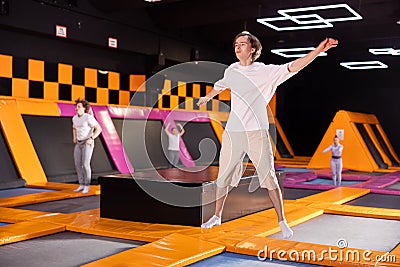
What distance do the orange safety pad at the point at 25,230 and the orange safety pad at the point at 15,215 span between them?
0.59 ft

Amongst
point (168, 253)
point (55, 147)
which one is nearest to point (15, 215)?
point (168, 253)

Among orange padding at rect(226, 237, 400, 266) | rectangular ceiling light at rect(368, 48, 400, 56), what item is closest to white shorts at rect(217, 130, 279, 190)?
orange padding at rect(226, 237, 400, 266)

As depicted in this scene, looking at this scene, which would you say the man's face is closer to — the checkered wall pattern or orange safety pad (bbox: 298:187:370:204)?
orange safety pad (bbox: 298:187:370:204)

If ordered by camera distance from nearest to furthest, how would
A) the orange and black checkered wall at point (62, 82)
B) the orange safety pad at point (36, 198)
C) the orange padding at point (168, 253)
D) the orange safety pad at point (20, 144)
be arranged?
the orange padding at point (168, 253)
the orange safety pad at point (36, 198)
the orange safety pad at point (20, 144)
the orange and black checkered wall at point (62, 82)

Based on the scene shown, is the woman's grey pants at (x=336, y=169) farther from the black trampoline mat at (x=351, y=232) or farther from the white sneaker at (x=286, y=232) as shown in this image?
the white sneaker at (x=286, y=232)

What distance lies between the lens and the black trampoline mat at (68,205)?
389 centimetres

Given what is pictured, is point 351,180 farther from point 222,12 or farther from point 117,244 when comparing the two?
point 117,244

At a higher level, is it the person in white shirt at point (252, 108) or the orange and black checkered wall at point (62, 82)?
the orange and black checkered wall at point (62, 82)

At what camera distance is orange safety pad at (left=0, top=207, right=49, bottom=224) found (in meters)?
3.32

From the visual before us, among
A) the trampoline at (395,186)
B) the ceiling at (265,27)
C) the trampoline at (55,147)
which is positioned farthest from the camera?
the ceiling at (265,27)

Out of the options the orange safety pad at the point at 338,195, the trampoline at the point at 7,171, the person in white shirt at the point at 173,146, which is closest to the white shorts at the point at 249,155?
the orange safety pad at the point at 338,195

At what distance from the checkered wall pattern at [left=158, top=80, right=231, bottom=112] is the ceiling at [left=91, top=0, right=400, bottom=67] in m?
0.98

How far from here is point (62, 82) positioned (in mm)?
7395

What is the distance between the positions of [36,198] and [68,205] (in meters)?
0.38
